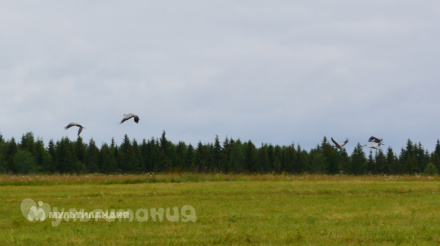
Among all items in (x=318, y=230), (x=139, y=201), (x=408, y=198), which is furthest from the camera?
(x=408, y=198)

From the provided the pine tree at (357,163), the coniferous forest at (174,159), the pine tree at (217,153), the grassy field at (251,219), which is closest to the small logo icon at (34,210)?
the grassy field at (251,219)

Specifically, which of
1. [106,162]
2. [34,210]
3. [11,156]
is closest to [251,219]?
[34,210]

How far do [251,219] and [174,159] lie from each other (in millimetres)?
108546

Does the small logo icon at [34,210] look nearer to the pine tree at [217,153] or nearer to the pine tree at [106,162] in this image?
the pine tree at [106,162]

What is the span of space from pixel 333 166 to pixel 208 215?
397ft

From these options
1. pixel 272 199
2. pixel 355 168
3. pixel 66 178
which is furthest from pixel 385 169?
pixel 272 199

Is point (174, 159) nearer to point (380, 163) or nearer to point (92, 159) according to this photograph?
point (92, 159)

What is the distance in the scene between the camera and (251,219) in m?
17.7

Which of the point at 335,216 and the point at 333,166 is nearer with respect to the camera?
the point at 335,216

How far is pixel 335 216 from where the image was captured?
723 inches

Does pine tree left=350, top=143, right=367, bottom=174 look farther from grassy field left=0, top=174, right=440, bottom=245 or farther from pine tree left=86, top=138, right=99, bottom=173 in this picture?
A: grassy field left=0, top=174, right=440, bottom=245

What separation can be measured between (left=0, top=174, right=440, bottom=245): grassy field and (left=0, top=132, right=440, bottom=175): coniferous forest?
87617 millimetres

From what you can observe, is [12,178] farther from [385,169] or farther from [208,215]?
[385,169]

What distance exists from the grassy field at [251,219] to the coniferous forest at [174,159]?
8762 centimetres
